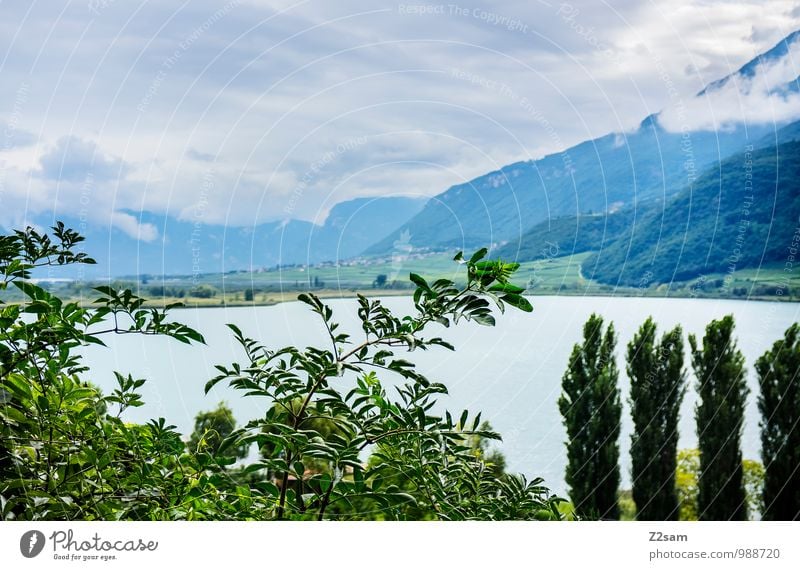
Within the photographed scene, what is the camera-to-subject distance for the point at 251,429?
2.55 ft

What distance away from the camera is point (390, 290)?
6.32 ft

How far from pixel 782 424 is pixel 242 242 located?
76.8 inches

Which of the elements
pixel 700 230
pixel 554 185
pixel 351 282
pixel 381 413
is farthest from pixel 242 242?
pixel 700 230

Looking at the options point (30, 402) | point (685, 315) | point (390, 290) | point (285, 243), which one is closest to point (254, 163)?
point (285, 243)

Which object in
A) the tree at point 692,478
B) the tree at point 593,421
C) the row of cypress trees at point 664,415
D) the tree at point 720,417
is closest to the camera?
the row of cypress trees at point 664,415

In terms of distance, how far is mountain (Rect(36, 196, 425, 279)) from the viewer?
1.70m

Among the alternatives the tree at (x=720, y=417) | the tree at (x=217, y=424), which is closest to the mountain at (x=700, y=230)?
the tree at (x=720, y=417)

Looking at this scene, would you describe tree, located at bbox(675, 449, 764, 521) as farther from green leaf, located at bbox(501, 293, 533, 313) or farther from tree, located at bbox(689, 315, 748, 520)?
green leaf, located at bbox(501, 293, 533, 313)

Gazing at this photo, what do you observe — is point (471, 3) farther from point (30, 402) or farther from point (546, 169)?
point (30, 402)

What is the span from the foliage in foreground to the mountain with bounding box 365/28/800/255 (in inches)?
47.4

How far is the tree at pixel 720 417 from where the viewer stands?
118 inches

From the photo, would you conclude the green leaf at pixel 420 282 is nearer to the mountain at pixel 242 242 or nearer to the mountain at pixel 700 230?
the mountain at pixel 242 242
